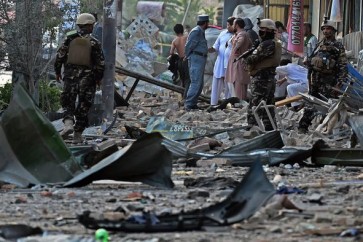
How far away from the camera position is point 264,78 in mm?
17016

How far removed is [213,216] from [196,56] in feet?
52.6

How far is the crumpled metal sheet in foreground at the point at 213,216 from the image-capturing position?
7.80 meters

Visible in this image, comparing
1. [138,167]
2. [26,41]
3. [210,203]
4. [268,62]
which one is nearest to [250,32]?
[26,41]

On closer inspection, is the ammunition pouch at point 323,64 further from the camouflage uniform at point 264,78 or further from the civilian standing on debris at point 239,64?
the civilian standing on debris at point 239,64

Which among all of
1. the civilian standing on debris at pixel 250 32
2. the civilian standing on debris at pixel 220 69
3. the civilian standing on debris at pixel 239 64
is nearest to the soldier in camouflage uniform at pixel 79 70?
the civilian standing on debris at pixel 239 64

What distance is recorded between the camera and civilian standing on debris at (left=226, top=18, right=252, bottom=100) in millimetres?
23547

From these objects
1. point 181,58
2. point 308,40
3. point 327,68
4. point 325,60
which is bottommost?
point 181,58

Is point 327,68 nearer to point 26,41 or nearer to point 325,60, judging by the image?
point 325,60

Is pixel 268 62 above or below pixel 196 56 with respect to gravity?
above

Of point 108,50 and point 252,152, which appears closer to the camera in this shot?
point 252,152

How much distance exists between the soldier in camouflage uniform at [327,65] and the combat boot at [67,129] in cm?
334

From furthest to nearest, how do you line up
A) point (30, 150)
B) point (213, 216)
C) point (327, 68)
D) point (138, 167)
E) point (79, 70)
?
point (327, 68) < point (79, 70) < point (30, 150) < point (138, 167) < point (213, 216)

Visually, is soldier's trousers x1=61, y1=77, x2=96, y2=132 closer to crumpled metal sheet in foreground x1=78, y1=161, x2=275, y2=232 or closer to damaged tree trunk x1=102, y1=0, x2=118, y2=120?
damaged tree trunk x1=102, y1=0, x2=118, y2=120

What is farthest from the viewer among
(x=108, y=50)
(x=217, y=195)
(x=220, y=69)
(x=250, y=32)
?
(x=220, y=69)
